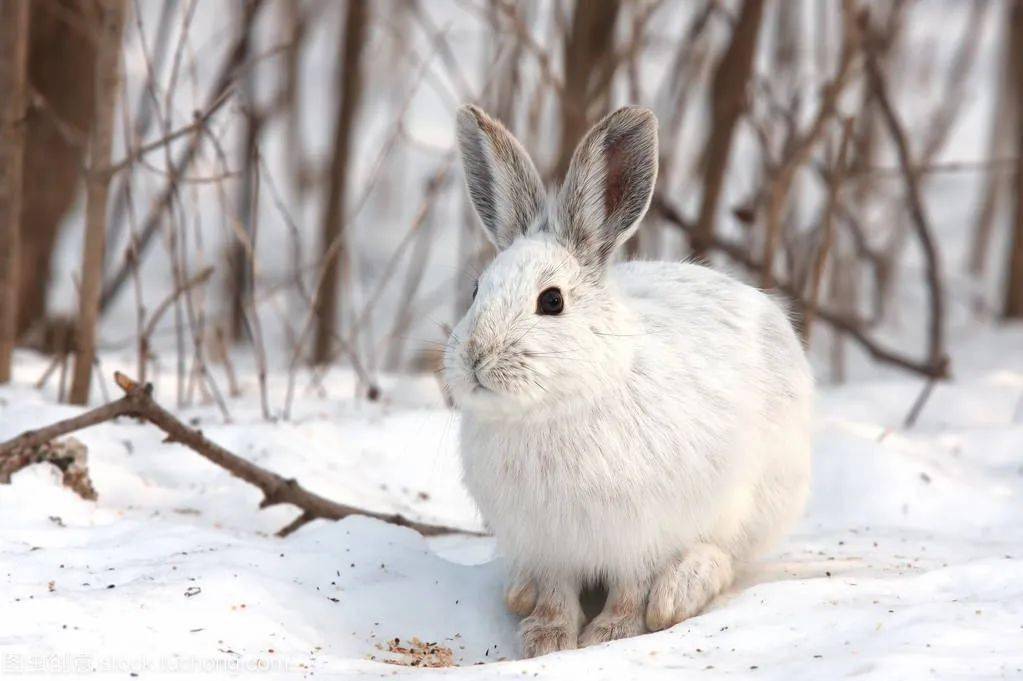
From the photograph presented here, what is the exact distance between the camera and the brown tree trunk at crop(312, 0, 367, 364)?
872cm

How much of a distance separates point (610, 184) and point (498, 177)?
31 cm

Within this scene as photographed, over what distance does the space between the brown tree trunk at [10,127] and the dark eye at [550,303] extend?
2.63 meters

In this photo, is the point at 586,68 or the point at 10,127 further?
the point at 586,68

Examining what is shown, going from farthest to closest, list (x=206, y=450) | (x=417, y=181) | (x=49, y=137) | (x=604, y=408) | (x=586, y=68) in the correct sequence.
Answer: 1. (x=417, y=181)
2. (x=49, y=137)
3. (x=586, y=68)
4. (x=206, y=450)
5. (x=604, y=408)

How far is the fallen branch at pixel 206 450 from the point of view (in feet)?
12.4

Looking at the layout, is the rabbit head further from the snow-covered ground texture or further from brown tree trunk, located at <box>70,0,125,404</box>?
brown tree trunk, located at <box>70,0,125,404</box>

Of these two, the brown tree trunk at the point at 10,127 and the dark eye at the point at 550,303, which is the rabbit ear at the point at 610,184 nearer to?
the dark eye at the point at 550,303

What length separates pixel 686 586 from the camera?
3.32 meters

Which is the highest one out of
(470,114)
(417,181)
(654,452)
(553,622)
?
(470,114)

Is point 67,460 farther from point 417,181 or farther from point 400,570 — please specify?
point 417,181

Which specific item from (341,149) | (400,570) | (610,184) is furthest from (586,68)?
(400,570)

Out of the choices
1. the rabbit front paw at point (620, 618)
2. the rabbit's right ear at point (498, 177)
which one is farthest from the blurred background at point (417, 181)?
the rabbit front paw at point (620, 618)

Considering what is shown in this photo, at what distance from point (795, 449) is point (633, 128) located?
966 millimetres

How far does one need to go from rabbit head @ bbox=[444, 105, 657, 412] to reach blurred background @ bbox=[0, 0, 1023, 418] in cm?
45
